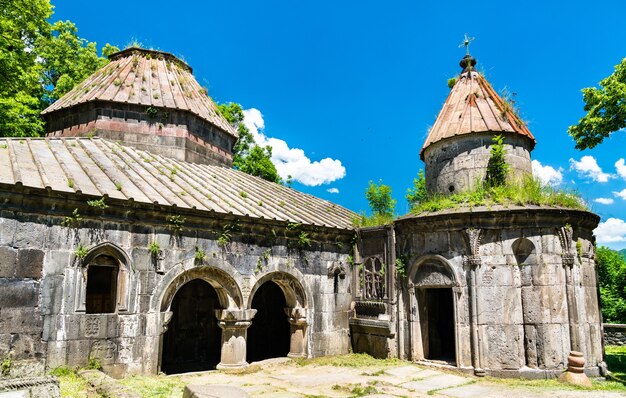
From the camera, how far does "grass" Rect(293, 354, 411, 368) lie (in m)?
10.7

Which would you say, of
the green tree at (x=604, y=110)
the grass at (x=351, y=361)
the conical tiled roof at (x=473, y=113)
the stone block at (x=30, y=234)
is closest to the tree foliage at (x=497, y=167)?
the conical tiled roof at (x=473, y=113)

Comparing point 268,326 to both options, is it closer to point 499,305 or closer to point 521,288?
point 499,305

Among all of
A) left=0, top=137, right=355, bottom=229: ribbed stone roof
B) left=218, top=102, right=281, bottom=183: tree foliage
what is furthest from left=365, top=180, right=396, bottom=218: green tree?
left=0, top=137, right=355, bottom=229: ribbed stone roof

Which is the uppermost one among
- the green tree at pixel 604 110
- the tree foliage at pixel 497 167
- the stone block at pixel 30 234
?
the green tree at pixel 604 110

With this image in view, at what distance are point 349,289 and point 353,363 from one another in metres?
2.14

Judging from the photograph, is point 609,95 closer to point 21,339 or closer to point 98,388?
point 98,388

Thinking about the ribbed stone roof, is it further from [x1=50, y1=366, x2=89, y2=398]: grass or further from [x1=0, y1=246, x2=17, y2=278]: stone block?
[x1=50, y1=366, x2=89, y2=398]: grass

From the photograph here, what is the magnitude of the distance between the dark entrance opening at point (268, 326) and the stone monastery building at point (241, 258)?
1.9 inches

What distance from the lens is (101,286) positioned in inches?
349

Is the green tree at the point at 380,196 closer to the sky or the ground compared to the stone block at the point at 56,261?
closer to the sky

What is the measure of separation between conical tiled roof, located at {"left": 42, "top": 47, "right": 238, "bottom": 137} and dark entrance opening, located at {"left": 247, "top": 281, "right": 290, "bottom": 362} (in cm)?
573

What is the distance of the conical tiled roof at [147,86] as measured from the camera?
13703mm

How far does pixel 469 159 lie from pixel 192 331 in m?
9.09

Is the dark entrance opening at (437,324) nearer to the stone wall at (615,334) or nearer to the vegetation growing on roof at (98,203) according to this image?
the vegetation growing on roof at (98,203)
